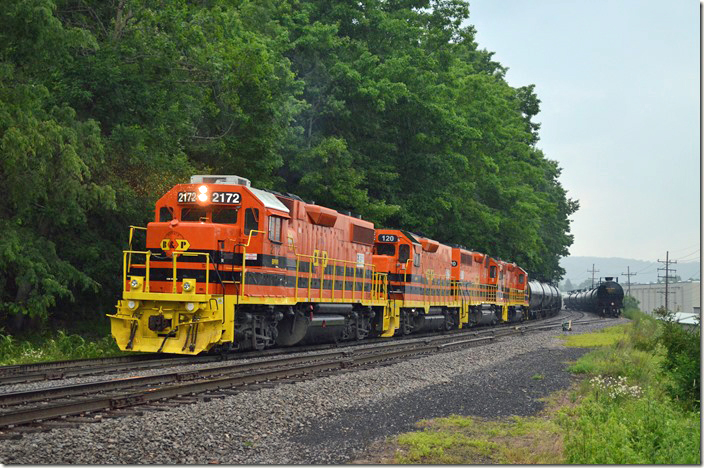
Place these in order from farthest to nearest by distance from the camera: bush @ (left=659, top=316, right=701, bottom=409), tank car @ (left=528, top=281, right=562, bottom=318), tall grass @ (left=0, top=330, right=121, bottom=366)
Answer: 1. tank car @ (left=528, top=281, right=562, bottom=318)
2. tall grass @ (left=0, top=330, right=121, bottom=366)
3. bush @ (left=659, top=316, right=701, bottom=409)

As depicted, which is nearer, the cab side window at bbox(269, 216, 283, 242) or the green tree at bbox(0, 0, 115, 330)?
the green tree at bbox(0, 0, 115, 330)

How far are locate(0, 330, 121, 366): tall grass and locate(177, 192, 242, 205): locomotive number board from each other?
4.28 meters

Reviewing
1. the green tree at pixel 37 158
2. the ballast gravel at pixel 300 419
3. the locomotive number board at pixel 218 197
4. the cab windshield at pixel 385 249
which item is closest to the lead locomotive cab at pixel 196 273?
the locomotive number board at pixel 218 197

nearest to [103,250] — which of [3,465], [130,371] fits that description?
[130,371]

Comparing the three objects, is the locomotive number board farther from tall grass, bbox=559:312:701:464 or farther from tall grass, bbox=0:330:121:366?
tall grass, bbox=559:312:701:464

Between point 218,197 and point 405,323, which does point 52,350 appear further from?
point 405,323

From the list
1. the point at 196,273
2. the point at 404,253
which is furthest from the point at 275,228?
the point at 404,253

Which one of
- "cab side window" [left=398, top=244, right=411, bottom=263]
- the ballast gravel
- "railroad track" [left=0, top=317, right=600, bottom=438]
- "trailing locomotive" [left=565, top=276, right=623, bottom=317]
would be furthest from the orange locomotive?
"trailing locomotive" [left=565, top=276, right=623, bottom=317]

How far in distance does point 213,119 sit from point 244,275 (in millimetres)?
12909

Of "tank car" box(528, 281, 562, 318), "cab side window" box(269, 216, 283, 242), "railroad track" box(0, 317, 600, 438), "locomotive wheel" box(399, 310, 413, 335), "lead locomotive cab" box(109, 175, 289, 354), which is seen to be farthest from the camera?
"tank car" box(528, 281, 562, 318)

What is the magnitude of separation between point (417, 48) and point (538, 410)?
3262cm

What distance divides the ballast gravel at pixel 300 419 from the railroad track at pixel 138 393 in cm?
35

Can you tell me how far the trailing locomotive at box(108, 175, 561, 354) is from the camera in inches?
680

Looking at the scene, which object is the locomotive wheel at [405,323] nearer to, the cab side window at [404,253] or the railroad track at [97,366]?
the cab side window at [404,253]
